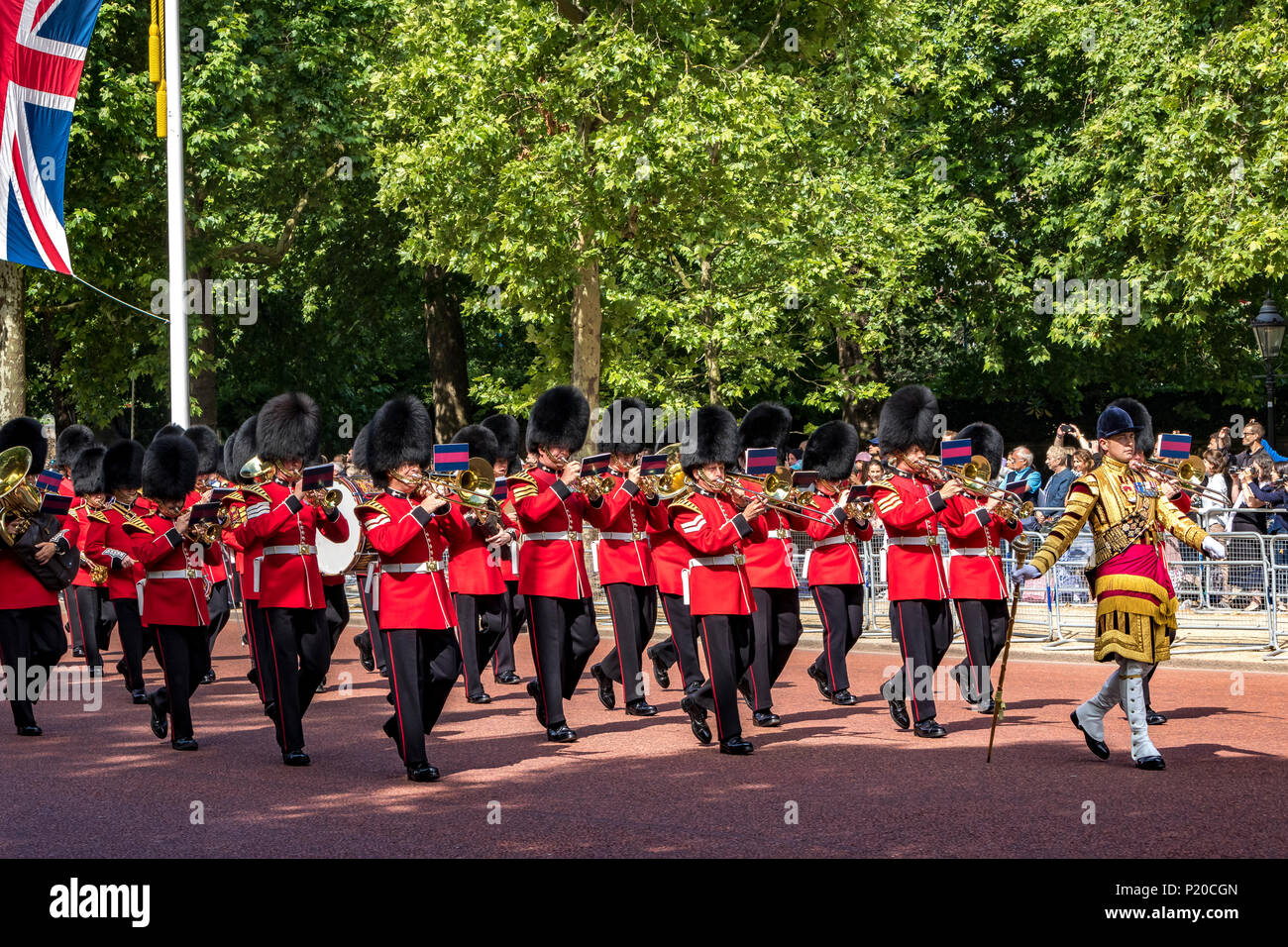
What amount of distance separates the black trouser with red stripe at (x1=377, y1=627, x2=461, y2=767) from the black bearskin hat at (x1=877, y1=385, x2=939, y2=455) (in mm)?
3096

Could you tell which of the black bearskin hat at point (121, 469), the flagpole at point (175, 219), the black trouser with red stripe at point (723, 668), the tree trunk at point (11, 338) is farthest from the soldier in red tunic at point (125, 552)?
the tree trunk at point (11, 338)

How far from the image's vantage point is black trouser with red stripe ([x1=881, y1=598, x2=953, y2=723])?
367 inches

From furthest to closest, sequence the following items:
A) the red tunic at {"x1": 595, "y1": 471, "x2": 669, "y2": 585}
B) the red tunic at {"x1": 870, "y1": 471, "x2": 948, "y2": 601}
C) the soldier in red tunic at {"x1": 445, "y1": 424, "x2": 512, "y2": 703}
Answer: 1. the soldier in red tunic at {"x1": 445, "y1": 424, "x2": 512, "y2": 703}
2. the red tunic at {"x1": 595, "y1": 471, "x2": 669, "y2": 585}
3. the red tunic at {"x1": 870, "y1": 471, "x2": 948, "y2": 601}

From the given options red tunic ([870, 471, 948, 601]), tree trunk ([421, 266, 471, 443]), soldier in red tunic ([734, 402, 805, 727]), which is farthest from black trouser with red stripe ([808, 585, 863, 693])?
tree trunk ([421, 266, 471, 443])

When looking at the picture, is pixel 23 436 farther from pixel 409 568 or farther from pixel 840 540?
pixel 840 540

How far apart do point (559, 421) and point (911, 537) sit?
86.1 inches

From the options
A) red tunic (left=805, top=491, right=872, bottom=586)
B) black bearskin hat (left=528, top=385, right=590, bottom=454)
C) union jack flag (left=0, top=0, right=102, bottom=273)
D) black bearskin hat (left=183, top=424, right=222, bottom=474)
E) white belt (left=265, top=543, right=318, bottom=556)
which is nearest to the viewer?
white belt (left=265, top=543, right=318, bottom=556)

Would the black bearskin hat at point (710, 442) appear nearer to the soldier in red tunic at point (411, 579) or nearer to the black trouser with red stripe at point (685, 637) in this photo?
the black trouser with red stripe at point (685, 637)

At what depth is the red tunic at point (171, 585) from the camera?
9.23 m

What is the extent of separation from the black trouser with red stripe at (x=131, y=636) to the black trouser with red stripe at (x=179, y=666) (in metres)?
1.87

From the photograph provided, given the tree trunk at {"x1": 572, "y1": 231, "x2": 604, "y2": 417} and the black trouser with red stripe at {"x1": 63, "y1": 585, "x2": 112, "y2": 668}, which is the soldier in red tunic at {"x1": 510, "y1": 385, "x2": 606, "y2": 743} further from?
the tree trunk at {"x1": 572, "y1": 231, "x2": 604, "y2": 417}

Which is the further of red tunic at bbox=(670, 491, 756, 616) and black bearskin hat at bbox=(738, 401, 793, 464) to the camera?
black bearskin hat at bbox=(738, 401, 793, 464)

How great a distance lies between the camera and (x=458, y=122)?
62.4 feet

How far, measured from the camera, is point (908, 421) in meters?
9.96
